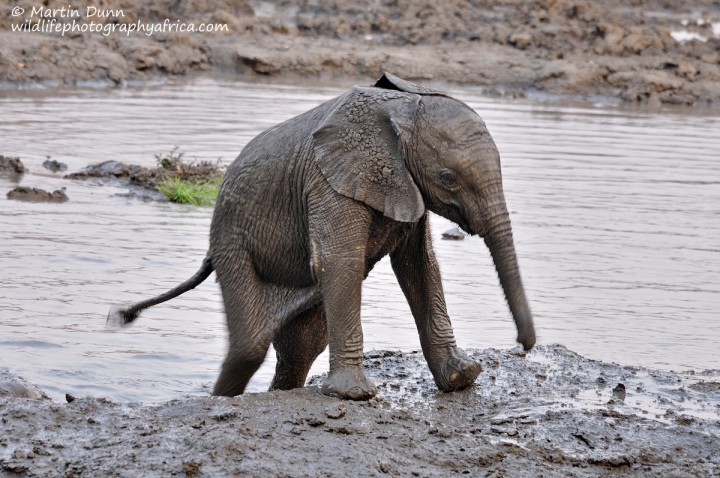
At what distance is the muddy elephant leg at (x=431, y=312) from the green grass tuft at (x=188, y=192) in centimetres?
616

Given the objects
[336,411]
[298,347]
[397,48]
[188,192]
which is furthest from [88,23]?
[336,411]

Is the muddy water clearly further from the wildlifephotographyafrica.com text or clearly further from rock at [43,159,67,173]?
the wildlifephotographyafrica.com text

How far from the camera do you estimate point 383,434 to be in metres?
5.20

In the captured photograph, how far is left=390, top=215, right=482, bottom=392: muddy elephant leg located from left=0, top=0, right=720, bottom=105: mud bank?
16.0 metres

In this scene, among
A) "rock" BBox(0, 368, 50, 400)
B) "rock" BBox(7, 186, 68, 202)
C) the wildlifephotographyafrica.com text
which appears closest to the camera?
"rock" BBox(0, 368, 50, 400)

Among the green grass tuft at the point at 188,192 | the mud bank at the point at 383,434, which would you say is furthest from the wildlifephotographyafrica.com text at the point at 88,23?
the mud bank at the point at 383,434

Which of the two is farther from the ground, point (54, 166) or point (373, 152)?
point (373, 152)

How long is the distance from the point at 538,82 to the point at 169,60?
7.32m

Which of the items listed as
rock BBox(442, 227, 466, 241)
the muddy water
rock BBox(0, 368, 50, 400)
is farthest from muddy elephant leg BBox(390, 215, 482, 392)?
rock BBox(442, 227, 466, 241)

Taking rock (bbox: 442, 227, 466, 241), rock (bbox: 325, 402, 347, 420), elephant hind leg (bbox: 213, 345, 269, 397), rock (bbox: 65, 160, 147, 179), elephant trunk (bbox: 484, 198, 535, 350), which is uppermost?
elephant trunk (bbox: 484, 198, 535, 350)

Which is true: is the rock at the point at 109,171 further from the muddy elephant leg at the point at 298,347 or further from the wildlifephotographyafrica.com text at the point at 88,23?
the wildlifephotographyafrica.com text at the point at 88,23

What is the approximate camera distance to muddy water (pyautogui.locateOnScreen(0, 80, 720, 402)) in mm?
7520

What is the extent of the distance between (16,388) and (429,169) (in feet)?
7.54

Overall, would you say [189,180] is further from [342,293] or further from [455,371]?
[342,293]
